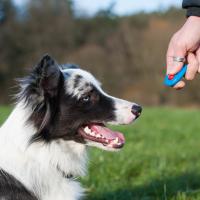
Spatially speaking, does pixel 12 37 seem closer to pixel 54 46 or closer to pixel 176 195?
pixel 54 46

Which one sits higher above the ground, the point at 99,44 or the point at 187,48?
the point at 187,48

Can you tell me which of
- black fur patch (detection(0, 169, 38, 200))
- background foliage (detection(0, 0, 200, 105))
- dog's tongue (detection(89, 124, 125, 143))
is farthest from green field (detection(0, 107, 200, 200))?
background foliage (detection(0, 0, 200, 105))

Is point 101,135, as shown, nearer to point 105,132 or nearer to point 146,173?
point 105,132

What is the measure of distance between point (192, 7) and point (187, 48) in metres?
0.35

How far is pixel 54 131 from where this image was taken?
433 centimetres

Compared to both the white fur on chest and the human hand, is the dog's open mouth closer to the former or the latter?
the white fur on chest

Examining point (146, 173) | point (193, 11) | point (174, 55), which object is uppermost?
point (193, 11)

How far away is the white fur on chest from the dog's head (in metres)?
0.09

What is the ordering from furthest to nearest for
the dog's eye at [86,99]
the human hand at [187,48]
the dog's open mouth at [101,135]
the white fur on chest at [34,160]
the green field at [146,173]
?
Answer: the green field at [146,173] < the dog's eye at [86,99] < the dog's open mouth at [101,135] < the white fur on chest at [34,160] < the human hand at [187,48]

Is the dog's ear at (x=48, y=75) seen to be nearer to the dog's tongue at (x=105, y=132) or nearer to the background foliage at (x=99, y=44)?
the dog's tongue at (x=105, y=132)

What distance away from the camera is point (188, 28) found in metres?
3.84

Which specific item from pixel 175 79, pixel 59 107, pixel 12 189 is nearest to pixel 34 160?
pixel 12 189

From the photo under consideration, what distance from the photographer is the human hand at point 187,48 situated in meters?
3.83

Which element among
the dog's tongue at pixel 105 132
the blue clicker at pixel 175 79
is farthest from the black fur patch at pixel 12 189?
the blue clicker at pixel 175 79
